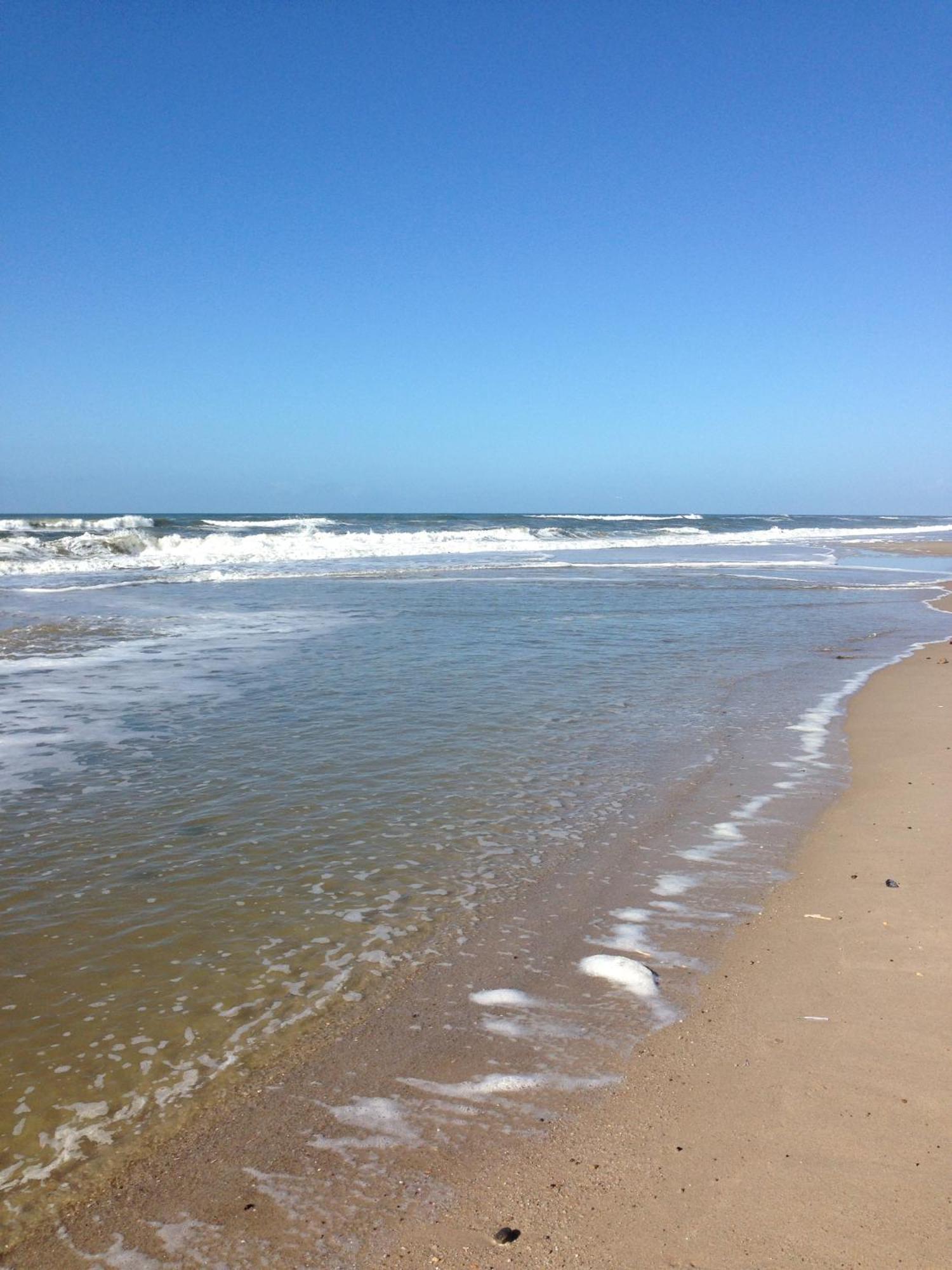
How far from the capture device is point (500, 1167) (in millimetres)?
2207

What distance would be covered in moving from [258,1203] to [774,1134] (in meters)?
1.33

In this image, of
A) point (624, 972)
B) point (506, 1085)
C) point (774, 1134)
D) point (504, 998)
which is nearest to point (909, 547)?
point (624, 972)

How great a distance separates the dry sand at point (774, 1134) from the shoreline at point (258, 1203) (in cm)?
1

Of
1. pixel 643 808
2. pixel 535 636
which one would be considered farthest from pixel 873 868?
pixel 535 636

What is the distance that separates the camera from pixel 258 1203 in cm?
211

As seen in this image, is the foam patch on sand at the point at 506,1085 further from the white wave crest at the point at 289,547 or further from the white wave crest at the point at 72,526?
the white wave crest at the point at 72,526

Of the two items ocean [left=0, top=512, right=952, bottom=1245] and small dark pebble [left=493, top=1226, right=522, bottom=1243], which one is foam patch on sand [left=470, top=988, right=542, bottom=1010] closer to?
ocean [left=0, top=512, right=952, bottom=1245]

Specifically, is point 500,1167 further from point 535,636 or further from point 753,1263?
point 535,636

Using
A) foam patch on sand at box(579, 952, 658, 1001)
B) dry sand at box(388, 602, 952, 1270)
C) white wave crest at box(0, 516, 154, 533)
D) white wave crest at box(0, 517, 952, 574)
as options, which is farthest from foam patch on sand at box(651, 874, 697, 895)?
white wave crest at box(0, 516, 154, 533)

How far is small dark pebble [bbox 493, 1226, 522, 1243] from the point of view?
6.47ft

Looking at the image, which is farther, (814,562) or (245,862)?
(814,562)

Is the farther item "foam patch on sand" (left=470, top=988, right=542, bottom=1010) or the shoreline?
"foam patch on sand" (left=470, top=988, right=542, bottom=1010)

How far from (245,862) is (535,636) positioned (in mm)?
7345

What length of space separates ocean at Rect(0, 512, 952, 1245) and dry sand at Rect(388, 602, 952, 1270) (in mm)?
225
